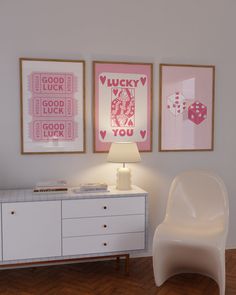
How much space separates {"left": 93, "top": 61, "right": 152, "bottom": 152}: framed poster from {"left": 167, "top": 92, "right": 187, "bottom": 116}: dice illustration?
0.67ft

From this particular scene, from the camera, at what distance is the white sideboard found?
9.51 feet

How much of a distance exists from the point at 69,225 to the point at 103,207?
32 centimetres

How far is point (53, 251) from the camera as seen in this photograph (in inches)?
117

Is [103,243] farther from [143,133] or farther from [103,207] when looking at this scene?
[143,133]

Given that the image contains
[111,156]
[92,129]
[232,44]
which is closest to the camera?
[111,156]

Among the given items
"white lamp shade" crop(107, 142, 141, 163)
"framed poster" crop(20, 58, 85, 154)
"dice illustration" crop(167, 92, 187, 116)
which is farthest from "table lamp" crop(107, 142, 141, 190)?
"dice illustration" crop(167, 92, 187, 116)

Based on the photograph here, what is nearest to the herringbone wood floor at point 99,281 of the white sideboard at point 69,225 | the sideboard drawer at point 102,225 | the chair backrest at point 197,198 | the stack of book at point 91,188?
the white sideboard at point 69,225

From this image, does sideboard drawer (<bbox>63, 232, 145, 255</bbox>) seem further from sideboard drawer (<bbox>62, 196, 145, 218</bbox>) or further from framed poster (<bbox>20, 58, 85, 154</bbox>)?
framed poster (<bbox>20, 58, 85, 154</bbox>)

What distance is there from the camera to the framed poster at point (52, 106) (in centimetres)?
326

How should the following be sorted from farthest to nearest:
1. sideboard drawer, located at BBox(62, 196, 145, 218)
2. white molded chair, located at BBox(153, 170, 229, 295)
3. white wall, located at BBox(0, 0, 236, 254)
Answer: white wall, located at BBox(0, 0, 236, 254) < sideboard drawer, located at BBox(62, 196, 145, 218) < white molded chair, located at BBox(153, 170, 229, 295)

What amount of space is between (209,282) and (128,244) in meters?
0.74

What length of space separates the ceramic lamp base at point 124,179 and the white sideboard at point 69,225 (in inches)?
3.2

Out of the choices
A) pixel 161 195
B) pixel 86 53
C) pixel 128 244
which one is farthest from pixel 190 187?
pixel 86 53

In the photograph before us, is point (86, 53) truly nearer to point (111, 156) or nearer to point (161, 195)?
point (111, 156)
